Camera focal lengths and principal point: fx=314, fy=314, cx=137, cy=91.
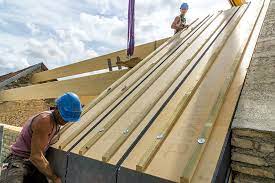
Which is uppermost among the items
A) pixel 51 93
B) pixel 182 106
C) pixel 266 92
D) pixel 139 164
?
pixel 266 92

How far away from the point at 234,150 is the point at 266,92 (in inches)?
29.0

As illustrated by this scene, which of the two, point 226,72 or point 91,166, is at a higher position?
point 226,72

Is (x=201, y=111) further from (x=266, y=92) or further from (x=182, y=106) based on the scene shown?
(x=266, y=92)

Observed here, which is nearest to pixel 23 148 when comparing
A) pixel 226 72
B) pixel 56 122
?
pixel 56 122

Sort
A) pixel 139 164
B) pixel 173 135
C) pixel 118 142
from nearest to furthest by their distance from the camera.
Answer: pixel 139 164 → pixel 173 135 → pixel 118 142

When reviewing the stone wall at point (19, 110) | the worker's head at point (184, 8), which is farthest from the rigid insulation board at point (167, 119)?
the stone wall at point (19, 110)

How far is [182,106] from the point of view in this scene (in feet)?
10.4

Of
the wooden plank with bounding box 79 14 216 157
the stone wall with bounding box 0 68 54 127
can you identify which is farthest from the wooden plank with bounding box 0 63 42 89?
the wooden plank with bounding box 79 14 216 157

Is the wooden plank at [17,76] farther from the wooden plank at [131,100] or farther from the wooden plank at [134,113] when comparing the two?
the wooden plank at [134,113]

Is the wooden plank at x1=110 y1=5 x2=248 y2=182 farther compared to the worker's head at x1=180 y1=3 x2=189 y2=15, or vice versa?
the worker's head at x1=180 y1=3 x2=189 y2=15

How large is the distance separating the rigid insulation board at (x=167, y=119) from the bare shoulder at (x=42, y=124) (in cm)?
43

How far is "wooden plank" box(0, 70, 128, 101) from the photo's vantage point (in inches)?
263

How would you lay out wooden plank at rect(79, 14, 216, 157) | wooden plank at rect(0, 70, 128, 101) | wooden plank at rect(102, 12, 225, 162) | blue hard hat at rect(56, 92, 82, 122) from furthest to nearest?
wooden plank at rect(0, 70, 128, 101), wooden plank at rect(79, 14, 216, 157), blue hard hat at rect(56, 92, 82, 122), wooden plank at rect(102, 12, 225, 162)

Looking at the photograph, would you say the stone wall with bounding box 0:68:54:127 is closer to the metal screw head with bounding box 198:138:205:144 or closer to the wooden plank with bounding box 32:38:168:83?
the wooden plank with bounding box 32:38:168:83
